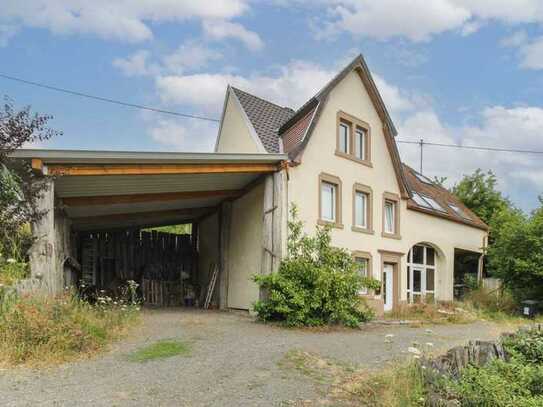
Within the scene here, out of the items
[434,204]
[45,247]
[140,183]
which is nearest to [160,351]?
[45,247]

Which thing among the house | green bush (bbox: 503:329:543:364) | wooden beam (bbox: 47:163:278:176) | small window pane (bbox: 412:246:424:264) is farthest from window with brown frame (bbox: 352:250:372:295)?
green bush (bbox: 503:329:543:364)

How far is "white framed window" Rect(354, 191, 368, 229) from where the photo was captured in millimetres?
17341

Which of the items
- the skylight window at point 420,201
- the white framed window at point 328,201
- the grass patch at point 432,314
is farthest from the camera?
the skylight window at point 420,201

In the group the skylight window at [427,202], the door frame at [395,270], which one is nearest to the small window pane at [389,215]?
the door frame at [395,270]

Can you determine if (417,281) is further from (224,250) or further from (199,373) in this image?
(199,373)

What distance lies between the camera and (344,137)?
17234 mm

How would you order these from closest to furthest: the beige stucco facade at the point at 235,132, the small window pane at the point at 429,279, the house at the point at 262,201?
the house at the point at 262,201, the beige stucco facade at the point at 235,132, the small window pane at the point at 429,279

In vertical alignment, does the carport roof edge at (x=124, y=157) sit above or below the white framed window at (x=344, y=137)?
below

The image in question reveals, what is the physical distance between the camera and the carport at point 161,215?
10086mm

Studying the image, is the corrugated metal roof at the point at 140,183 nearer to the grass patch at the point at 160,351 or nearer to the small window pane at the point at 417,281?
the grass patch at the point at 160,351

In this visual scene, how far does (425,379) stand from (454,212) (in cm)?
1915

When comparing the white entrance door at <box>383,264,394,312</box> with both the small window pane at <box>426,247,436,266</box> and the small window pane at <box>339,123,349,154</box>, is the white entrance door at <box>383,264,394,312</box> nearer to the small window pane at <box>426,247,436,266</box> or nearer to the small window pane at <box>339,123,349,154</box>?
the small window pane at <box>426,247,436,266</box>

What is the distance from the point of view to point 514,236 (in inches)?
779

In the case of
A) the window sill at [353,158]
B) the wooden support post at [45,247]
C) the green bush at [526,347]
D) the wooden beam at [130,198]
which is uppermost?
the window sill at [353,158]
